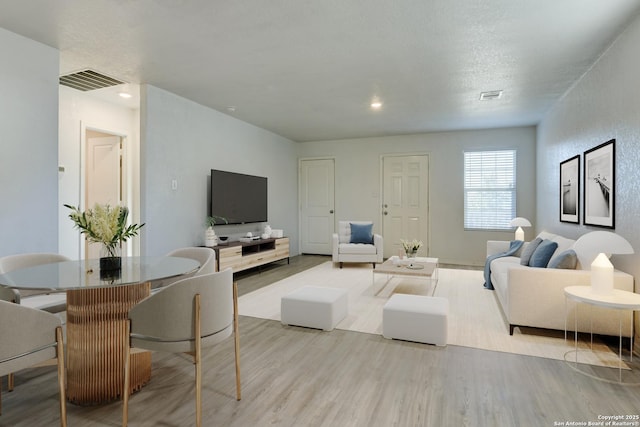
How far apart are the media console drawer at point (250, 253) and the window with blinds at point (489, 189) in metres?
3.71

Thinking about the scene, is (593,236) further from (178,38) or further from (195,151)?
(195,151)

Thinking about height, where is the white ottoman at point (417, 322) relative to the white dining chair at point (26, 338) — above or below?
below

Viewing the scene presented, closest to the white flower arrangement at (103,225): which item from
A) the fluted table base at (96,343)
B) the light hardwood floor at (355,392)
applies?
the fluted table base at (96,343)

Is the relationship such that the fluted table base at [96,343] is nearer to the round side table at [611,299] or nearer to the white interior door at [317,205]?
the round side table at [611,299]

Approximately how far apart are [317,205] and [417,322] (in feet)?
17.9

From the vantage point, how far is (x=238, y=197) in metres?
5.91

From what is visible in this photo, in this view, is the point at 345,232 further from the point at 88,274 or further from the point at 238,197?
the point at 88,274

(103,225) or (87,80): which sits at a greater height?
(87,80)

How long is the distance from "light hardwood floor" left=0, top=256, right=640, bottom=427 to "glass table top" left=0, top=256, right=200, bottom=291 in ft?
2.46

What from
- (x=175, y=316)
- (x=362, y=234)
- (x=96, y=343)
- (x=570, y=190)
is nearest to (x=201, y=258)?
(x=96, y=343)

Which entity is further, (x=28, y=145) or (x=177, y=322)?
(x=28, y=145)

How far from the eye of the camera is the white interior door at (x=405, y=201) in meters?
7.33

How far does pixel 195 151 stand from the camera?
201 inches

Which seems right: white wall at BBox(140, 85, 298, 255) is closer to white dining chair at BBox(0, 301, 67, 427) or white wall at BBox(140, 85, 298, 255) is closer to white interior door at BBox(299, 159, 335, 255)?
white interior door at BBox(299, 159, 335, 255)
